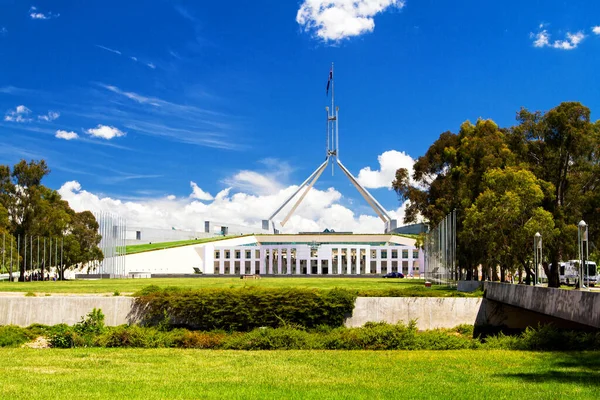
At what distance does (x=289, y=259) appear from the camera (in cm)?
10275

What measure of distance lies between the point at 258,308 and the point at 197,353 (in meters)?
4.45

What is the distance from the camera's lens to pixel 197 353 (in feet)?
53.0

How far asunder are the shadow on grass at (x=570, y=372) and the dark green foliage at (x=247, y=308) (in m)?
7.54

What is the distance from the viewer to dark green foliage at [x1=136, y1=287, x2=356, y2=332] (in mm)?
20359

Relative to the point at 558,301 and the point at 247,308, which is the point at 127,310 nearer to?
the point at 247,308

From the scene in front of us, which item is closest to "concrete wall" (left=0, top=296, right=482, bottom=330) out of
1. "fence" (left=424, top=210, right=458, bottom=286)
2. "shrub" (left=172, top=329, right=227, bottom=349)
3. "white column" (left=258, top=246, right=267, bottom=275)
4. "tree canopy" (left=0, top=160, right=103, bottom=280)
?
"shrub" (left=172, top=329, right=227, bottom=349)

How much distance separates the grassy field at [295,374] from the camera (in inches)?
400

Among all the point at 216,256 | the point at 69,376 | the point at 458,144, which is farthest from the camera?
the point at 216,256

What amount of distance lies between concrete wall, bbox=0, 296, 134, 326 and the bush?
1.46 m

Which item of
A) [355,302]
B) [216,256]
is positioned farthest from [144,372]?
[216,256]

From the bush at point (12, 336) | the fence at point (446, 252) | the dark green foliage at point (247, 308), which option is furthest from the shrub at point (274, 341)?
the fence at point (446, 252)

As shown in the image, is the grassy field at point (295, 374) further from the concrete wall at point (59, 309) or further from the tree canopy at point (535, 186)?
the tree canopy at point (535, 186)

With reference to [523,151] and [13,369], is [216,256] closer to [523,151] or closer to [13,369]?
[523,151]

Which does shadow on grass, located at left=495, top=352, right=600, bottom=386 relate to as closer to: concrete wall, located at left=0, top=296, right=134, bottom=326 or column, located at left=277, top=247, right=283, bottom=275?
concrete wall, located at left=0, top=296, right=134, bottom=326
